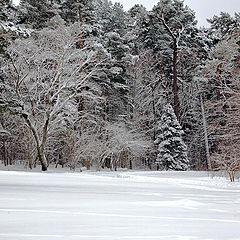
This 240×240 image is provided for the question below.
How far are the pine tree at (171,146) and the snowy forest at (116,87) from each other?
78mm

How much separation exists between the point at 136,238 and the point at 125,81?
100 ft

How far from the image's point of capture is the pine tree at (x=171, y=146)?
29672 millimetres

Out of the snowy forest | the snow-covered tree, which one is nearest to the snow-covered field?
the snowy forest

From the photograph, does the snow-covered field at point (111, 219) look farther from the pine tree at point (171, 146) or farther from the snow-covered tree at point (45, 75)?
the pine tree at point (171, 146)

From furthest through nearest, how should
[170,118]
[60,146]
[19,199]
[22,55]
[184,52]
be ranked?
[184,52], [170,118], [60,146], [22,55], [19,199]

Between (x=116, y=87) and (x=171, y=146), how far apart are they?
22.4 ft

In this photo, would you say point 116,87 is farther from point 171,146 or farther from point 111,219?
point 111,219

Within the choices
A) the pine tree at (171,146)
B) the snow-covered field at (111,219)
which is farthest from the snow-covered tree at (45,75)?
the snow-covered field at (111,219)

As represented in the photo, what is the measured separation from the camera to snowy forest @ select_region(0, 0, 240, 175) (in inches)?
896

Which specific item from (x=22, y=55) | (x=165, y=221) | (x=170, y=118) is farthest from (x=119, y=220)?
(x=170, y=118)

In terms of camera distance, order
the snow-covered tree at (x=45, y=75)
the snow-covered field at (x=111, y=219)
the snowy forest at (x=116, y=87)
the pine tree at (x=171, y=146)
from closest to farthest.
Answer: the snow-covered field at (x=111, y=219) → the snow-covered tree at (x=45, y=75) → the snowy forest at (x=116, y=87) → the pine tree at (x=171, y=146)

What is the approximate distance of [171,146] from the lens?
30.0m

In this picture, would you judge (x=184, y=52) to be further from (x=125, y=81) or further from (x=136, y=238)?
(x=136, y=238)

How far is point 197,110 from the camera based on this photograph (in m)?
36.2
